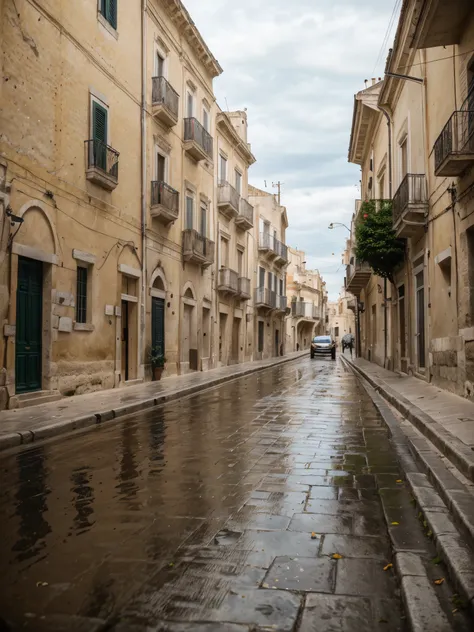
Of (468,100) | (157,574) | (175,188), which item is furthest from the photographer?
(175,188)

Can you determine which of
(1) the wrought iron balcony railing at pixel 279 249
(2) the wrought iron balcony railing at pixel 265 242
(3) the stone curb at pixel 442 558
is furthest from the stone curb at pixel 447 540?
(1) the wrought iron balcony railing at pixel 279 249

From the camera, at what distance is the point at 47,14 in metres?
13.0

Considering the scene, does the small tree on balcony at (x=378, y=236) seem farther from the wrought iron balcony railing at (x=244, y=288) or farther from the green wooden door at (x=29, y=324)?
the wrought iron balcony railing at (x=244, y=288)

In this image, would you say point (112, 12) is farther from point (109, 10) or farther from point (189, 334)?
point (189, 334)

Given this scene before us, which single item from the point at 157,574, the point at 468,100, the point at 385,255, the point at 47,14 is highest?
the point at 47,14

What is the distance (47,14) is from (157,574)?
12.8 m

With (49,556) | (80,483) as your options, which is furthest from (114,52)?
(49,556)

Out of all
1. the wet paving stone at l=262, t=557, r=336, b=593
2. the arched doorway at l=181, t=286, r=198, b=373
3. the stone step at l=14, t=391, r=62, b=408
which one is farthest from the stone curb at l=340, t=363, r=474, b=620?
the arched doorway at l=181, t=286, r=198, b=373

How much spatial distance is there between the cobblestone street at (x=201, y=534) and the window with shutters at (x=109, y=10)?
12.1 metres

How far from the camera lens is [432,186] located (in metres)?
15.1

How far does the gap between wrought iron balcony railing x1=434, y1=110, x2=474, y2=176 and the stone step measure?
890cm

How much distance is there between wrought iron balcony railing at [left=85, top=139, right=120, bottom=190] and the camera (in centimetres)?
1477

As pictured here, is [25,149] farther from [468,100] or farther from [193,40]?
[193,40]

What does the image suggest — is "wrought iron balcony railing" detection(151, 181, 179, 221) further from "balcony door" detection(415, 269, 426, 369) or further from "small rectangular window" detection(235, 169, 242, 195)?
"small rectangular window" detection(235, 169, 242, 195)
